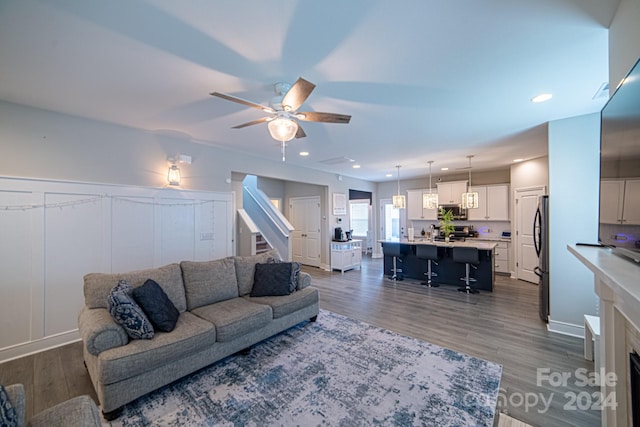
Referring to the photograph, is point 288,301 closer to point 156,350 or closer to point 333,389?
point 333,389

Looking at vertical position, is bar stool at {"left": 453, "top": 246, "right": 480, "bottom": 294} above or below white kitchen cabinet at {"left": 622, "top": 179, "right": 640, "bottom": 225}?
below

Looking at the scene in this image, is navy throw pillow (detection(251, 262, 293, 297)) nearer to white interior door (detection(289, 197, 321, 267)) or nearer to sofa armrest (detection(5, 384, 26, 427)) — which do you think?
sofa armrest (detection(5, 384, 26, 427))

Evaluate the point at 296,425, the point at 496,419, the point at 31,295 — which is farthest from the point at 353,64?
the point at 31,295

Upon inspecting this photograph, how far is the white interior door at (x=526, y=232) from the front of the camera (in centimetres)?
547

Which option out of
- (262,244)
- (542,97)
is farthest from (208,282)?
(542,97)

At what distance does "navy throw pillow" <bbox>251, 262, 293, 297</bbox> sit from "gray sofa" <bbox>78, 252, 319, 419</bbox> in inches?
3.1

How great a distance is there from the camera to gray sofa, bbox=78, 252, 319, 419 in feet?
6.39

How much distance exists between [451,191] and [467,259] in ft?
9.31

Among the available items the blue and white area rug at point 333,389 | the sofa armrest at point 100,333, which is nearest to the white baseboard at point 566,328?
the blue and white area rug at point 333,389

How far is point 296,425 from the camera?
1.86m

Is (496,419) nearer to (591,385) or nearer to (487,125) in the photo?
(591,385)

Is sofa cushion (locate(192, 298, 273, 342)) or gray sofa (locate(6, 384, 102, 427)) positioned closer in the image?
gray sofa (locate(6, 384, 102, 427))

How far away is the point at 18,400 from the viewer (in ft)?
4.17

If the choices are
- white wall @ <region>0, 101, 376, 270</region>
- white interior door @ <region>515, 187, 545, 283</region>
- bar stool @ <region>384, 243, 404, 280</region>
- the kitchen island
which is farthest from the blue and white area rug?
white interior door @ <region>515, 187, 545, 283</region>
